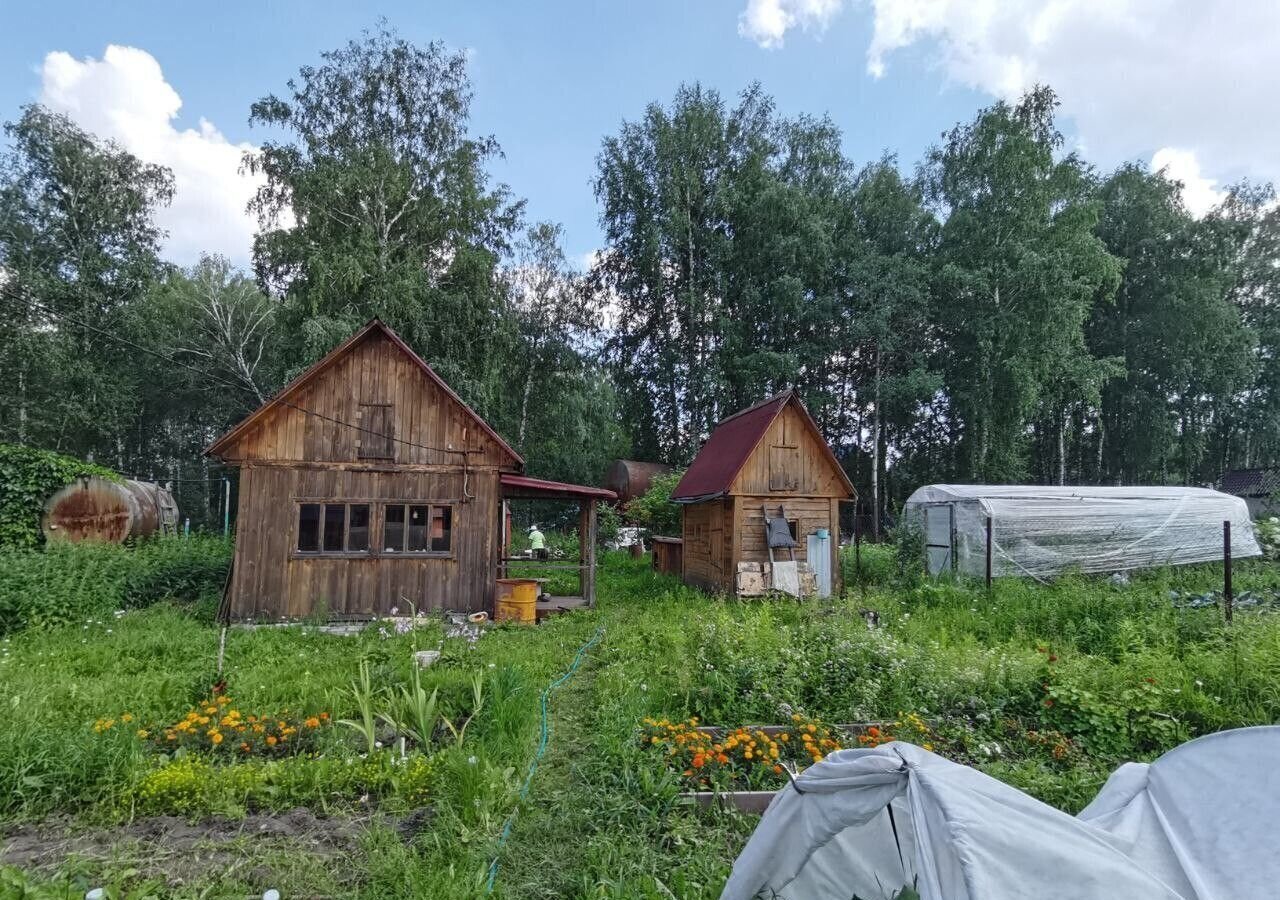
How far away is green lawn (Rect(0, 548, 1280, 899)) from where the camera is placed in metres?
3.82

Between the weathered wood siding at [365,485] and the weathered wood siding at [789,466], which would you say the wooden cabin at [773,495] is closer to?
the weathered wood siding at [789,466]

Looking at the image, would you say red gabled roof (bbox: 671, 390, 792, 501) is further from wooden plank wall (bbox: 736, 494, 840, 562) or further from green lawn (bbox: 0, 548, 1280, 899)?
green lawn (bbox: 0, 548, 1280, 899)

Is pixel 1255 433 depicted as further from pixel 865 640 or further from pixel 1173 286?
pixel 865 640

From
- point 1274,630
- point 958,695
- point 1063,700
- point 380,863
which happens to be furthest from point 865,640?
point 380,863

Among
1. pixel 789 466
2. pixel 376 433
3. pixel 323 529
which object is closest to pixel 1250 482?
pixel 789 466

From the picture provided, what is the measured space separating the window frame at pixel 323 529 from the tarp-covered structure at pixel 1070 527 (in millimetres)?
12374

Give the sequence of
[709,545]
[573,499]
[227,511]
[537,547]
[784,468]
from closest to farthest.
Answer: [573,499], [784,468], [709,545], [227,511], [537,547]

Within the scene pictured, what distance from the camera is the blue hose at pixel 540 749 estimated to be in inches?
146

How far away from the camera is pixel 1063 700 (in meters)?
5.80

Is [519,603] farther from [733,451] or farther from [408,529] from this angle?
[733,451]

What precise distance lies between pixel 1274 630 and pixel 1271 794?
22.2 feet

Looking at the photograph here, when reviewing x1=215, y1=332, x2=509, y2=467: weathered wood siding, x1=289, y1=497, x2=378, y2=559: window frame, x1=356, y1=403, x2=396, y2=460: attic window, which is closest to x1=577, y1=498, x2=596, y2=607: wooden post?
x1=215, y1=332, x2=509, y2=467: weathered wood siding

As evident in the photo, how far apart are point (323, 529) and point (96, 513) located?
646 centimetres

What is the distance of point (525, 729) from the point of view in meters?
5.65
